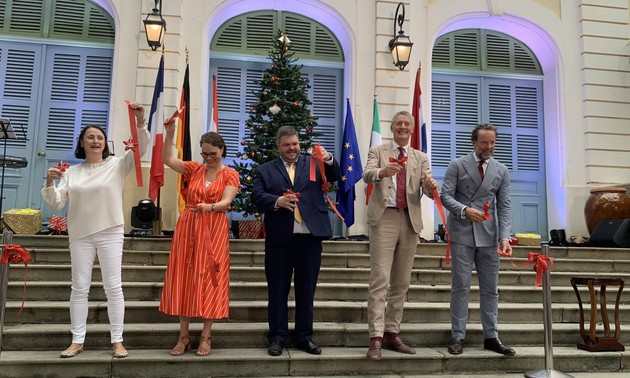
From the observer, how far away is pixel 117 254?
3.60 metres

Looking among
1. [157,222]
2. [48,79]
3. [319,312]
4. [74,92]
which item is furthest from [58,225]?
[319,312]

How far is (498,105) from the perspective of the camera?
31.8 feet

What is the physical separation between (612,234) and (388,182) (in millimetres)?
4893

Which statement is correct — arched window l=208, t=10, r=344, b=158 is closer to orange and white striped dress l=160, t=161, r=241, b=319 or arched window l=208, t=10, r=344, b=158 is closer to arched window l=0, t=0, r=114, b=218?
arched window l=0, t=0, r=114, b=218

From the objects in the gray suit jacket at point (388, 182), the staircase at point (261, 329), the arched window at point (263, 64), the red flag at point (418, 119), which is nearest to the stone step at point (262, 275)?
the staircase at point (261, 329)

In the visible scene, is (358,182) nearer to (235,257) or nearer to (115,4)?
(235,257)

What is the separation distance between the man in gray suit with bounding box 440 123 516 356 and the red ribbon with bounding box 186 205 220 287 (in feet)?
6.46

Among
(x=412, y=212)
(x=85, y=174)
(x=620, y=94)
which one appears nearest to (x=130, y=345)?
(x=85, y=174)

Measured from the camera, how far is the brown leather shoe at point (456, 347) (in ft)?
12.9

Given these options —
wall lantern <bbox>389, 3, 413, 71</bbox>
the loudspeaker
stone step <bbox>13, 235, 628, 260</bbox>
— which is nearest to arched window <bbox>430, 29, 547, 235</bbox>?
wall lantern <bbox>389, 3, 413, 71</bbox>

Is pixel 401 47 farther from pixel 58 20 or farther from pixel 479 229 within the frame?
pixel 58 20

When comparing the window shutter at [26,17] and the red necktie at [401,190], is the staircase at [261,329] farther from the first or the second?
the window shutter at [26,17]

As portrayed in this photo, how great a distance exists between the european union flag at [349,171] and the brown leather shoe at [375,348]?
3.52 meters

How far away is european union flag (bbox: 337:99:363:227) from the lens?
7340mm
